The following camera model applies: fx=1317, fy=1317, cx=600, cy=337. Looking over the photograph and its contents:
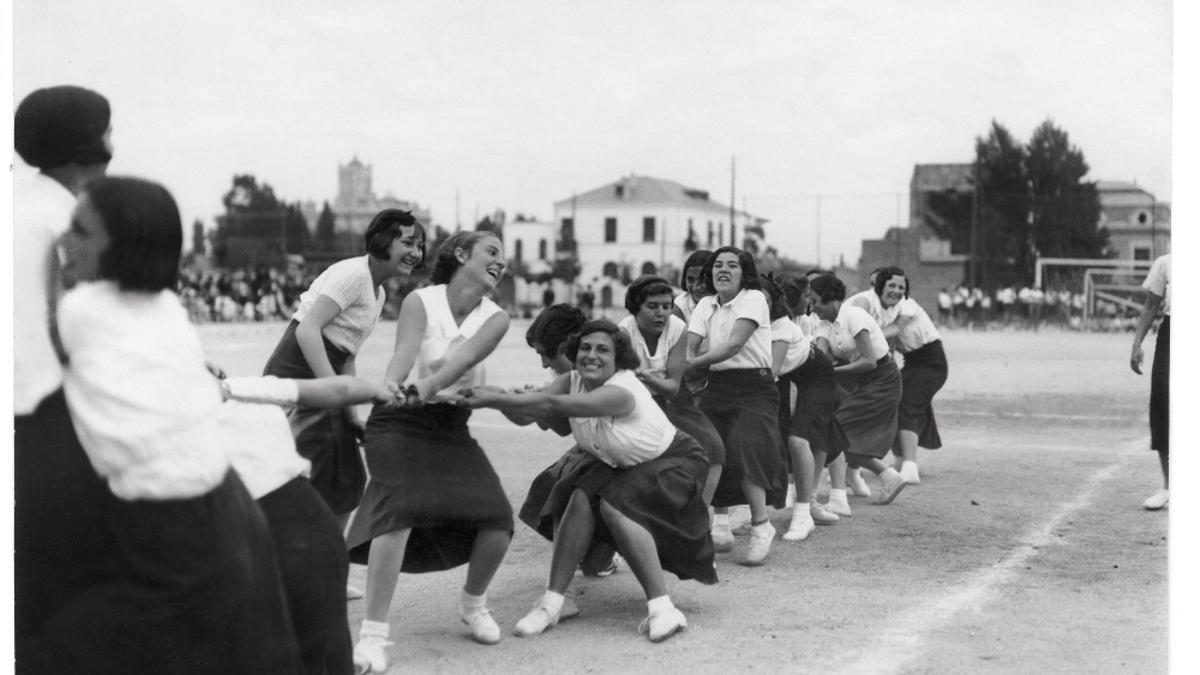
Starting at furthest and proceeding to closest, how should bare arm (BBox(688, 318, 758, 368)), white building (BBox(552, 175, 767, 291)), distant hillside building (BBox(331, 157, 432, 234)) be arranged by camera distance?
white building (BBox(552, 175, 767, 291)) → distant hillside building (BBox(331, 157, 432, 234)) → bare arm (BBox(688, 318, 758, 368))

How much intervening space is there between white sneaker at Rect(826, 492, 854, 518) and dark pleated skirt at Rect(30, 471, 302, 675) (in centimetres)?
496

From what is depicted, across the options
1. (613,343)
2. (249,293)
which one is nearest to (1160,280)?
(613,343)

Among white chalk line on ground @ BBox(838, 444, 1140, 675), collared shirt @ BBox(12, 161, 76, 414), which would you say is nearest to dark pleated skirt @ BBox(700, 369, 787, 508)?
white chalk line on ground @ BBox(838, 444, 1140, 675)

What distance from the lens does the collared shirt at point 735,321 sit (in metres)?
6.36

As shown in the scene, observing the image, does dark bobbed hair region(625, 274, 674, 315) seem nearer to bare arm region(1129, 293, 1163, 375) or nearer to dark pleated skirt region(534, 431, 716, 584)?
dark pleated skirt region(534, 431, 716, 584)

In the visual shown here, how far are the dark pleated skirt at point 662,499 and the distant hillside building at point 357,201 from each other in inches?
57.9

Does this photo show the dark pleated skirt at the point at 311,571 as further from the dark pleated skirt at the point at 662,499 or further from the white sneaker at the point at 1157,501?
the white sneaker at the point at 1157,501

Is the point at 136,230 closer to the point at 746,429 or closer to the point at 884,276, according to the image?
the point at 746,429

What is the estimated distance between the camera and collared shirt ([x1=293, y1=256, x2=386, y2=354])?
16.6ft

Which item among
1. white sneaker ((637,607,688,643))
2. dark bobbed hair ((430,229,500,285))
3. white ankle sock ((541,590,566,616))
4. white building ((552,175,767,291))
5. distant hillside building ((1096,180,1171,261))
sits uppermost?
white building ((552,175,767,291))

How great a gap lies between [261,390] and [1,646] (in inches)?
39.7

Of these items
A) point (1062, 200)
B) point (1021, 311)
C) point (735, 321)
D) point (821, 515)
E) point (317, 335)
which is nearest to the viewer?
point (317, 335)

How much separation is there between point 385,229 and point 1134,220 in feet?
18.8

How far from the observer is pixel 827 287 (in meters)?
7.73
